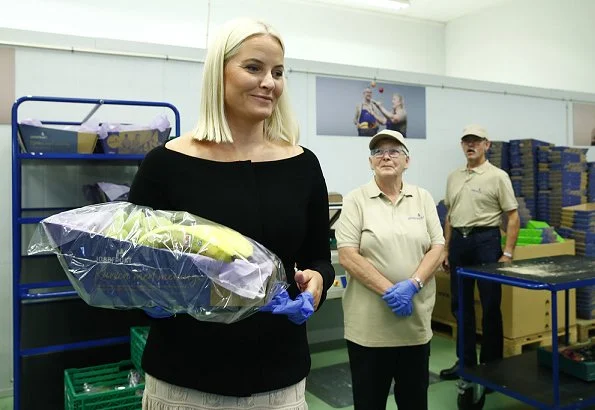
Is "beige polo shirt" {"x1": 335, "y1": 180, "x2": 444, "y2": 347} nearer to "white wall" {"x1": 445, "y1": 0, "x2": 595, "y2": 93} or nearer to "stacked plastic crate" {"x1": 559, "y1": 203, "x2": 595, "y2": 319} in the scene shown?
"stacked plastic crate" {"x1": 559, "y1": 203, "x2": 595, "y2": 319}

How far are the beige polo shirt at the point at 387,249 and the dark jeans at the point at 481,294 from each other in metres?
1.27


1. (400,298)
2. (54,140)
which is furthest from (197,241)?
(54,140)

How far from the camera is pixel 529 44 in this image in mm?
7156

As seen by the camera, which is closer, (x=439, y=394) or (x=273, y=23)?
(x=439, y=394)

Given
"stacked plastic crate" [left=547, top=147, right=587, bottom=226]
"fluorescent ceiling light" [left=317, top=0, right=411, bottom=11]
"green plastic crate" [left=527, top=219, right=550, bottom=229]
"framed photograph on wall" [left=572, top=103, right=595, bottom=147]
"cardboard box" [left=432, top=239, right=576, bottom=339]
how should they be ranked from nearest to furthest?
"cardboard box" [left=432, top=239, right=576, bottom=339], "green plastic crate" [left=527, top=219, right=550, bottom=229], "stacked plastic crate" [left=547, top=147, right=587, bottom=226], "framed photograph on wall" [left=572, top=103, right=595, bottom=147], "fluorescent ceiling light" [left=317, top=0, right=411, bottom=11]

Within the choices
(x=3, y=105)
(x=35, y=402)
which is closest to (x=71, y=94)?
(x=3, y=105)

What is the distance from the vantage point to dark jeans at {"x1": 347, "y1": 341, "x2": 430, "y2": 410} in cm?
239

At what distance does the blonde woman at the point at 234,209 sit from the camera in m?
1.14

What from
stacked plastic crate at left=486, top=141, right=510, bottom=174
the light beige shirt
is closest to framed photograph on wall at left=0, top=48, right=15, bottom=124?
the light beige shirt

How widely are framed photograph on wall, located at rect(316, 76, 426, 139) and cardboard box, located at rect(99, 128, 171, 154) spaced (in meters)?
1.87

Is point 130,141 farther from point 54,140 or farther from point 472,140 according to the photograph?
point 472,140

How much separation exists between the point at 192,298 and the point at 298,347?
355 millimetres

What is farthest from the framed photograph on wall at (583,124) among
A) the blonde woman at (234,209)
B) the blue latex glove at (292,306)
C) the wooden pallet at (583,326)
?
the blue latex glove at (292,306)

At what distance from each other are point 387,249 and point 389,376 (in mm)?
579
